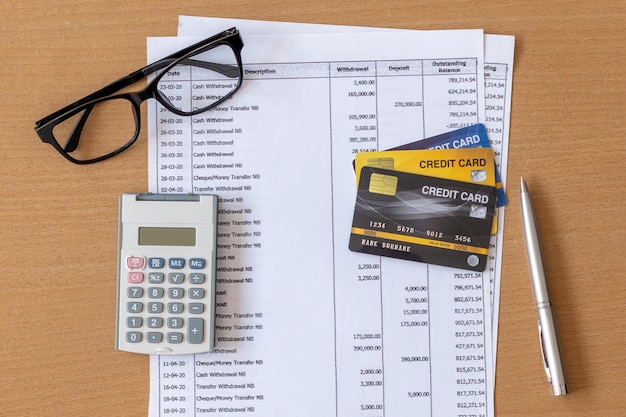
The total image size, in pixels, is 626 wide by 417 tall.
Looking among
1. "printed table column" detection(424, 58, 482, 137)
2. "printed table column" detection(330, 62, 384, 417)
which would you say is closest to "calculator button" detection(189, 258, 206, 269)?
"printed table column" detection(330, 62, 384, 417)

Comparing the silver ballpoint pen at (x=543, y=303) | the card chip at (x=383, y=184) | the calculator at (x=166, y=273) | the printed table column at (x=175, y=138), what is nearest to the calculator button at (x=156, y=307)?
the calculator at (x=166, y=273)

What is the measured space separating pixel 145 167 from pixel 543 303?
0.41 m

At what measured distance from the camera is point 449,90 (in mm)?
591

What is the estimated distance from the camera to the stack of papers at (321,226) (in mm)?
587

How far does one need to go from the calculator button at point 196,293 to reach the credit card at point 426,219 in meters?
0.16

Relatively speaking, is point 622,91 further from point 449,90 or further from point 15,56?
point 15,56

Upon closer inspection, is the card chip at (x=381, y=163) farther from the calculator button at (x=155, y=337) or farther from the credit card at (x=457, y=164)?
the calculator button at (x=155, y=337)

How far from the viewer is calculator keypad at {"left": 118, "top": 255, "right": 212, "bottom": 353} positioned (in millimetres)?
563

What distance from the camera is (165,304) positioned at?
0.57 meters

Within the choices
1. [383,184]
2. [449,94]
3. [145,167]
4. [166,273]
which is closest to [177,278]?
[166,273]

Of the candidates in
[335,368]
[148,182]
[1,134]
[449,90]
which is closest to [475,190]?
[449,90]

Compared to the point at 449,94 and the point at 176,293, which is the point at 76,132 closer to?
the point at 176,293

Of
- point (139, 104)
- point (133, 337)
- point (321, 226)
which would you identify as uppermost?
point (139, 104)

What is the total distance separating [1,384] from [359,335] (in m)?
0.36
